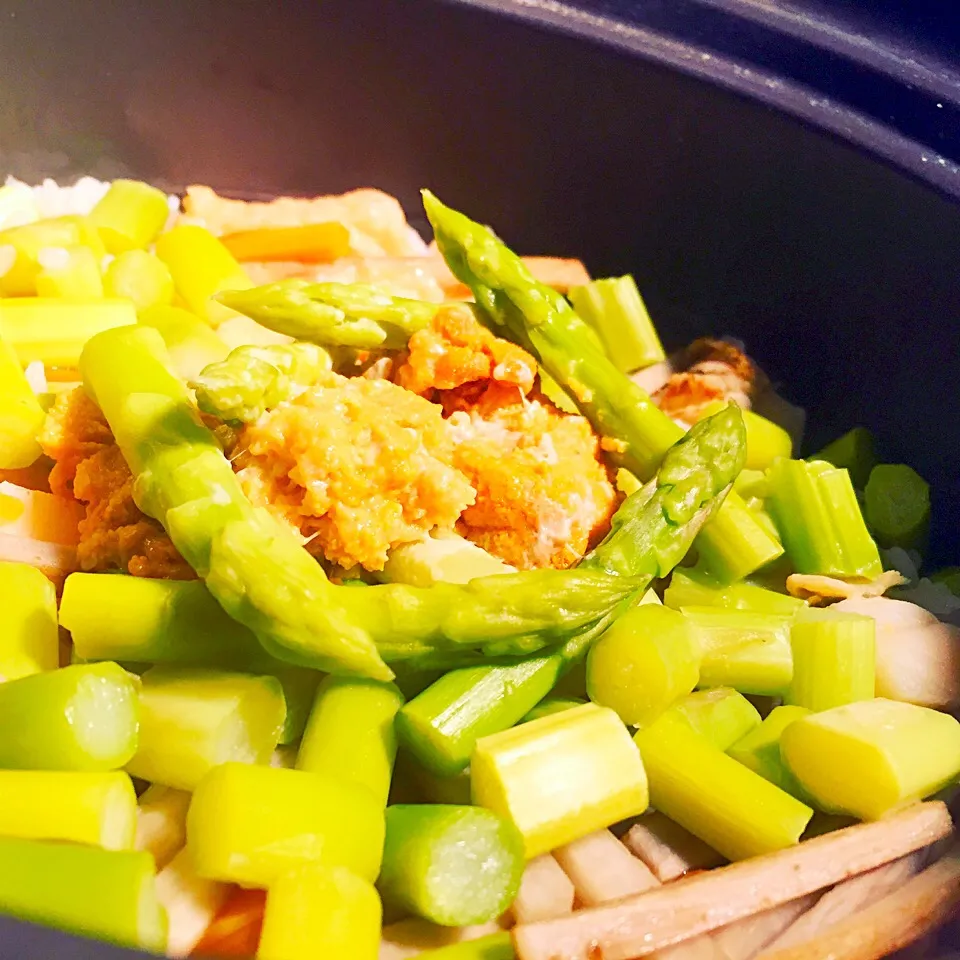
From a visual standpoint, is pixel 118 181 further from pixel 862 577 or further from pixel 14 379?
pixel 862 577

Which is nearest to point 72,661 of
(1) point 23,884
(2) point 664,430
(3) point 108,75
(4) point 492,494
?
(1) point 23,884

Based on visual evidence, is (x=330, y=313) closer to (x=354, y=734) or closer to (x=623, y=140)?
(x=354, y=734)

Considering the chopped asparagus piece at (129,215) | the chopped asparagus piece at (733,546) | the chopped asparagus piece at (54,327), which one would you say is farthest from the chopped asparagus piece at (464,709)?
the chopped asparagus piece at (129,215)

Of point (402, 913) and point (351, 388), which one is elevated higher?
point (351, 388)

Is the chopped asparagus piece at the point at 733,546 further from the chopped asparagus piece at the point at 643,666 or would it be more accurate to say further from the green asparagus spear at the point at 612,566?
the chopped asparagus piece at the point at 643,666

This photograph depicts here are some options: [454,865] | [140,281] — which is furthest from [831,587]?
[140,281]

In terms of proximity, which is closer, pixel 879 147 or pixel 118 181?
pixel 879 147
